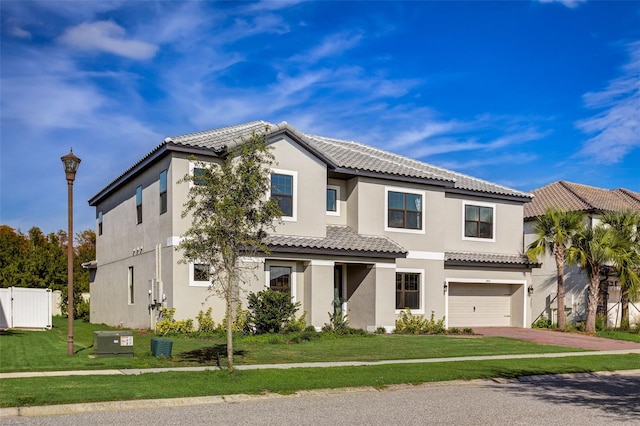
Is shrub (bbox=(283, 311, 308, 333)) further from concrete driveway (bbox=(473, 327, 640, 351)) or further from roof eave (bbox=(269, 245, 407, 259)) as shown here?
concrete driveway (bbox=(473, 327, 640, 351))

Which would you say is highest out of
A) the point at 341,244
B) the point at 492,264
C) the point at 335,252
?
the point at 341,244

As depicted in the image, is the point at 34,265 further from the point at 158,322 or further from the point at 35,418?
the point at 35,418

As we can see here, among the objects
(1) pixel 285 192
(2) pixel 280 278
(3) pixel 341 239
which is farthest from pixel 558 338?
(1) pixel 285 192

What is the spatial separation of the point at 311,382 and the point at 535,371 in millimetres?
6585

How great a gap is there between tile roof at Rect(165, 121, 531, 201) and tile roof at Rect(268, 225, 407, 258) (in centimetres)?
271

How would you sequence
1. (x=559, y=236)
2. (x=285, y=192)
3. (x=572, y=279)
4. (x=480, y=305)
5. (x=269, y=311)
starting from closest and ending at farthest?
(x=269, y=311) < (x=285, y=192) < (x=559, y=236) < (x=480, y=305) < (x=572, y=279)

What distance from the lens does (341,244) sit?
2498 centimetres

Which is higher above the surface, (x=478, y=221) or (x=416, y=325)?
(x=478, y=221)

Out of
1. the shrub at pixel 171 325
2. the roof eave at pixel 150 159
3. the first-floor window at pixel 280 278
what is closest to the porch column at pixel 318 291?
the first-floor window at pixel 280 278

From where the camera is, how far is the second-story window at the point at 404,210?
91.1 ft

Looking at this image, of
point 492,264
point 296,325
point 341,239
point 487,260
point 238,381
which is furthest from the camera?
point 492,264

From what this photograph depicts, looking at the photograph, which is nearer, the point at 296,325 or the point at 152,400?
the point at 152,400

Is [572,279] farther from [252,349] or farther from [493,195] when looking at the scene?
[252,349]

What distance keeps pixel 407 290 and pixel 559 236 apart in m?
7.54
